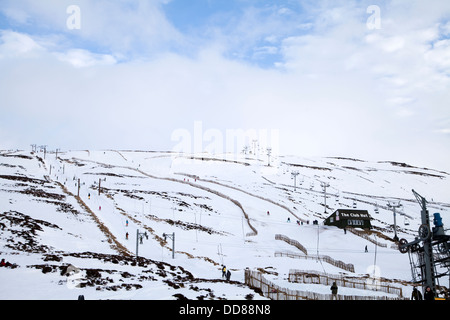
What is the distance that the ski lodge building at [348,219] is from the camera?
5441 centimetres

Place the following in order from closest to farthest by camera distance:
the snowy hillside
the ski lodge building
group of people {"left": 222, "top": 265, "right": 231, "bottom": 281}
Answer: the snowy hillside, group of people {"left": 222, "top": 265, "right": 231, "bottom": 281}, the ski lodge building

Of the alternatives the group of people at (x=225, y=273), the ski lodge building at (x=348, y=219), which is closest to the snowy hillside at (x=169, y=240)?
the group of people at (x=225, y=273)

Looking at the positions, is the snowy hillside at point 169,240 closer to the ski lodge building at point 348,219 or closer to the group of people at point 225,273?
the group of people at point 225,273

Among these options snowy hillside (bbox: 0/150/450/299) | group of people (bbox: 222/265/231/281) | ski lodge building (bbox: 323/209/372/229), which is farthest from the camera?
ski lodge building (bbox: 323/209/372/229)

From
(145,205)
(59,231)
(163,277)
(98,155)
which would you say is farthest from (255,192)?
(98,155)

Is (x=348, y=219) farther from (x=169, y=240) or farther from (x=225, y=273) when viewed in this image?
(x=225, y=273)

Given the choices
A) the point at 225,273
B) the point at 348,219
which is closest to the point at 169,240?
the point at 225,273

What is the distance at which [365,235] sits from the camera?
49281 millimetres

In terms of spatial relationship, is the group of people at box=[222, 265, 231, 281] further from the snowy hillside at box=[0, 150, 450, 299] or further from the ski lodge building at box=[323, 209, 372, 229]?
the ski lodge building at box=[323, 209, 372, 229]

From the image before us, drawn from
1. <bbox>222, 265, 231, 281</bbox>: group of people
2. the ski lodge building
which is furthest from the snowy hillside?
the ski lodge building

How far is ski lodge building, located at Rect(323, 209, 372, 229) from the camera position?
5441 cm
